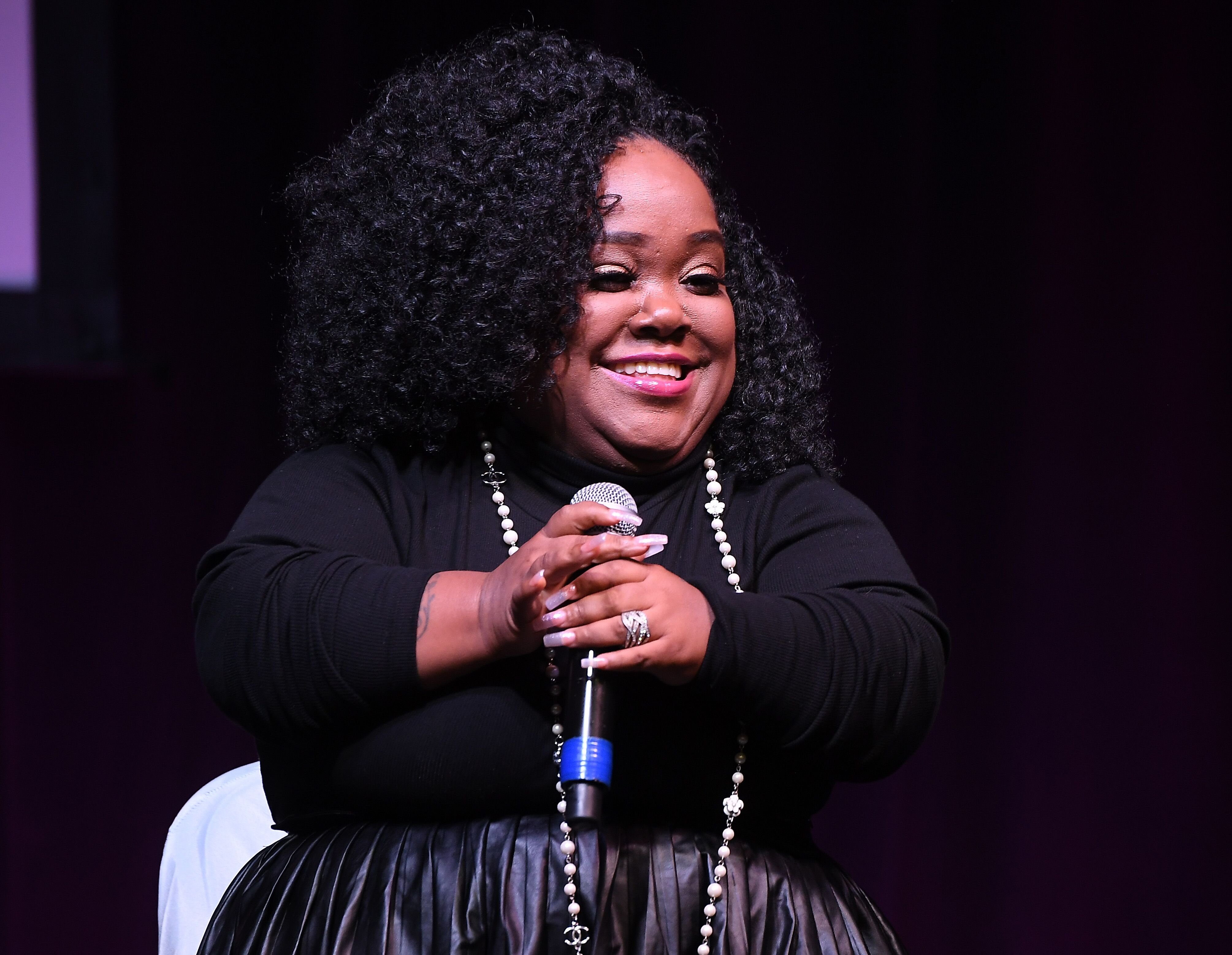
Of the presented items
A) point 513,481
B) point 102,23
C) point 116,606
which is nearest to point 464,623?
point 513,481

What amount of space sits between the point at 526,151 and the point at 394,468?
332 millimetres

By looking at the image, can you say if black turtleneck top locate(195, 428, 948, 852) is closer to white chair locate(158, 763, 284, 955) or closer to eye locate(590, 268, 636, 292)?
eye locate(590, 268, 636, 292)

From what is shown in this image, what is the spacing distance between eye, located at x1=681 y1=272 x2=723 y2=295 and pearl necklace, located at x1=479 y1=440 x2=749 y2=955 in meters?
0.19

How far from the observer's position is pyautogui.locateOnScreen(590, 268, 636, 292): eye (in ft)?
3.88

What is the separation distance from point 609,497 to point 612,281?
236 millimetres

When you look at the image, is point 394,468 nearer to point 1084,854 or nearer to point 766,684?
point 766,684

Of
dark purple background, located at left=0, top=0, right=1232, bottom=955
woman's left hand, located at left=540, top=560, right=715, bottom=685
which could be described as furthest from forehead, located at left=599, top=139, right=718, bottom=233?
dark purple background, located at left=0, top=0, right=1232, bottom=955

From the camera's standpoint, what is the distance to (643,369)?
1.18 meters

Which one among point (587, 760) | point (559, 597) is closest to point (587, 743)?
Answer: point (587, 760)

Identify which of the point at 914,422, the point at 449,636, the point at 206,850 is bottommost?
the point at 206,850

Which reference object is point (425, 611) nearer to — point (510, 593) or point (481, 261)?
point (510, 593)

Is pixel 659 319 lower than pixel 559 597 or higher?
higher

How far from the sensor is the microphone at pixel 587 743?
0.88m

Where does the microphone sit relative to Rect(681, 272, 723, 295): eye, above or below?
below
